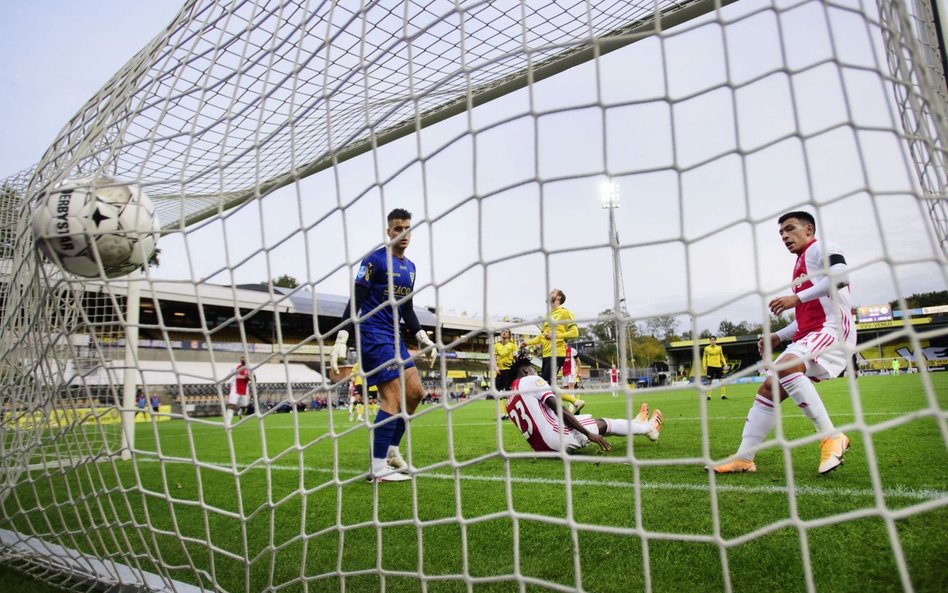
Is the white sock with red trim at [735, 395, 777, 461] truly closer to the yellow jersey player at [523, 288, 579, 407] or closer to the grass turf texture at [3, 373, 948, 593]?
the grass turf texture at [3, 373, 948, 593]

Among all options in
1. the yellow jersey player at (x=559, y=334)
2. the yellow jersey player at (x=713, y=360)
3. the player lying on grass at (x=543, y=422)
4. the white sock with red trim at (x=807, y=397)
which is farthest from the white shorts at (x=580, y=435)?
the yellow jersey player at (x=713, y=360)

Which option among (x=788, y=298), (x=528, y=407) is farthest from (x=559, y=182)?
(x=528, y=407)

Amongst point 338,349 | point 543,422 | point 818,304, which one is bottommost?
point 543,422

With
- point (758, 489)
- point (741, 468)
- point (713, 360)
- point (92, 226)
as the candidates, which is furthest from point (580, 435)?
point (713, 360)

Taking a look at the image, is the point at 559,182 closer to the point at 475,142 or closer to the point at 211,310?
the point at 475,142

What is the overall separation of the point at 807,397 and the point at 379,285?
2693 mm

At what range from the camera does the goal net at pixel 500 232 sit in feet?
4.84

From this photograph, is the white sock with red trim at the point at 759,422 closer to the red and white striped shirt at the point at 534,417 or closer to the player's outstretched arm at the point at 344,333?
the red and white striped shirt at the point at 534,417

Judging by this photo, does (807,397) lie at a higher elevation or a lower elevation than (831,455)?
higher

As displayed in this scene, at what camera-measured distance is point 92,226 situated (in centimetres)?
234

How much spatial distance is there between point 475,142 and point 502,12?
108cm

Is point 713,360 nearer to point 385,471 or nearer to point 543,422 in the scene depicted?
point 543,422

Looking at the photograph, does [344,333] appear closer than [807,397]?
No

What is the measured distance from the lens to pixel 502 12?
2658 mm
